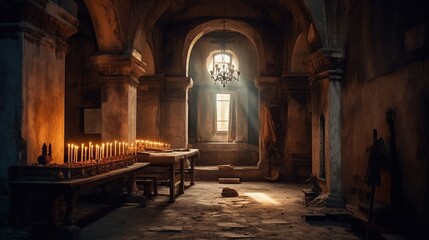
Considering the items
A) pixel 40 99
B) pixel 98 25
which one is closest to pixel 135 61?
pixel 98 25

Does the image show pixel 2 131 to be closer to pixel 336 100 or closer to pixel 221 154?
pixel 336 100

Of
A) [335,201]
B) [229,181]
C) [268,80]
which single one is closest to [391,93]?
[335,201]

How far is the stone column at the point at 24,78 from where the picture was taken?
5.40 m

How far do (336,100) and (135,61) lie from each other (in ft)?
15.7

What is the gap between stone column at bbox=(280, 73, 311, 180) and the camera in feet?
45.5

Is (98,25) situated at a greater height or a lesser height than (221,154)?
greater

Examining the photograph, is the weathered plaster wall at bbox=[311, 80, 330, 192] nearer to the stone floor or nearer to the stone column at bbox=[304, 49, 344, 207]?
the stone column at bbox=[304, 49, 344, 207]

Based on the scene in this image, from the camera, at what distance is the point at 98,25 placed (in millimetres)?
9492

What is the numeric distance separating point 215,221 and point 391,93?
360 centimetres

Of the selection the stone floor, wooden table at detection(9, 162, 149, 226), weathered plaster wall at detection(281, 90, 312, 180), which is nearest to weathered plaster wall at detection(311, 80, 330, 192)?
the stone floor

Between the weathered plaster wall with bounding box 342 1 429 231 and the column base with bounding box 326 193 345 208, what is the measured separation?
21 cm

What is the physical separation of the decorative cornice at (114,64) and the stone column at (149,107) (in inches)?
161

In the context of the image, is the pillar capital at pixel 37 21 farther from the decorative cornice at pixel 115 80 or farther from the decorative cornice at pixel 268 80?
the decorative cornice at pixel 268 80

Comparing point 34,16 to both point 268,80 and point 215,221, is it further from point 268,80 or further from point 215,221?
point 268,80
